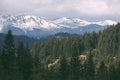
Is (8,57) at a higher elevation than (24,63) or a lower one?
higher

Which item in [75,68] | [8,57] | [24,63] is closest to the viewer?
[8,57]

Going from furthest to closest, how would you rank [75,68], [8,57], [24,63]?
[75,68] < [24,63] < [8,57]

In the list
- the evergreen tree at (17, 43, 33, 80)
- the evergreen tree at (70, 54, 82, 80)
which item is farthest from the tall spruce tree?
the evergreen tree at (70, 54, 82, 80)

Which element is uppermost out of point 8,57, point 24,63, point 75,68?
point 8,57

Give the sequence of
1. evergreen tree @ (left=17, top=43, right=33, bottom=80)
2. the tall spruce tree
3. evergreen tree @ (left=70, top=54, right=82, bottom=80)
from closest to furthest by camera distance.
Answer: the tall spruce tree, evergreen tree @ (left=17, top=43, right=33, bottom=80), evergreen tree @ (left=70, top=54, right=82, bottom=80)

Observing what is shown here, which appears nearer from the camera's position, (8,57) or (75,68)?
(8,57)

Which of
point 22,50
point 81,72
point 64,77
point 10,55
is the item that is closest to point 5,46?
point 10,55

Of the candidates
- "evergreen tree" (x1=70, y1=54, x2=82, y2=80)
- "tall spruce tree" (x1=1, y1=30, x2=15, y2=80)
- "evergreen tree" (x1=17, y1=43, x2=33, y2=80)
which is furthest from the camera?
"evergreen tree" (x1=70, y1=54, x2=82, y2=80)

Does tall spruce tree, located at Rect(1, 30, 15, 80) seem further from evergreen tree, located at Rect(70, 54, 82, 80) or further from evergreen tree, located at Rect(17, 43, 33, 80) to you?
evergreen tree, located at Rect(70, 54, 82, 80)

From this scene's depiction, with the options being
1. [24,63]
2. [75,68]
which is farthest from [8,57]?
[75,68]

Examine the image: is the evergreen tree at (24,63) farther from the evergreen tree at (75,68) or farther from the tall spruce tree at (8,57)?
the evergreen tree at (75,68)

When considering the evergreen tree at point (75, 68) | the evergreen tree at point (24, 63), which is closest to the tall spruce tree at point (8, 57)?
the evergreen tree at point (24, 63)

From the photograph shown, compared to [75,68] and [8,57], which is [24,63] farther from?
[75,68]

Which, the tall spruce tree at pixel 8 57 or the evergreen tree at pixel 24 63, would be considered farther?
the evergreen tree at pixel 24 63
